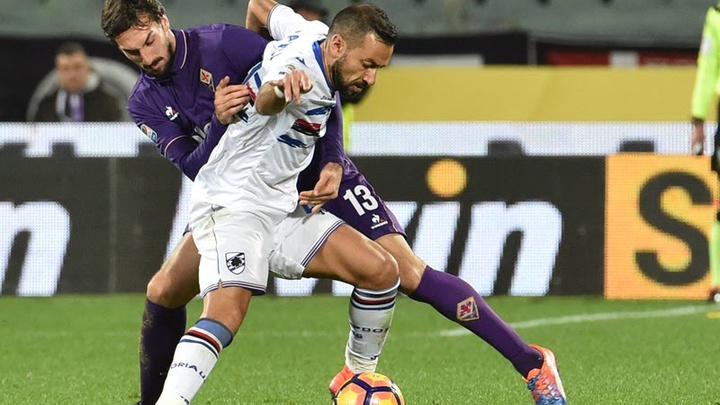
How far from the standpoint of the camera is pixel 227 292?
4883 mm

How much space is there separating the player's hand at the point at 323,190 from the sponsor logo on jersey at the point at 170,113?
1.91 feet

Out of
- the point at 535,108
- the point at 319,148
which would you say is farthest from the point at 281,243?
the point at 535,108

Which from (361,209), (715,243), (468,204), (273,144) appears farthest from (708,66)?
(273,144)

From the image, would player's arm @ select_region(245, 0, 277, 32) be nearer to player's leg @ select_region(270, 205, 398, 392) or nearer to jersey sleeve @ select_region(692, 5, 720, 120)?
player's leg @ select_region(270, 205, 398, 392)

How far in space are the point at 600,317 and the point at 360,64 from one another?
4571 mm

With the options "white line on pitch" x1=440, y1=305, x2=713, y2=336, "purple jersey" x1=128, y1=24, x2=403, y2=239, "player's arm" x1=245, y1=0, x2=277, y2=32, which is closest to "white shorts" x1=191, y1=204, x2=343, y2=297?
"purple jersey" x1=128, y1=24, x2=403, y2=239

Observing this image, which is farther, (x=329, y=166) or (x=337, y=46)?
(x=329, y=166)

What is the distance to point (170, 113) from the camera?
553cm

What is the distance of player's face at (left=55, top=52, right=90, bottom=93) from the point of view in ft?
39.9

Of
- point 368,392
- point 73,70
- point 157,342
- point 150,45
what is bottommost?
point 73,70

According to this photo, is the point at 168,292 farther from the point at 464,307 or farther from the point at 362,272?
the point at 464,307

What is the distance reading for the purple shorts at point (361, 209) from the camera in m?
5.79

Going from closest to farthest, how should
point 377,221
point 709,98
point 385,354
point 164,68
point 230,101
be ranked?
point 230,101
point 164,68
point 377,221
point 385,354
point 709,98

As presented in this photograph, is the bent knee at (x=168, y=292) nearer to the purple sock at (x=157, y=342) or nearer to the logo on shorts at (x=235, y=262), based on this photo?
the purple sock at (x=157, y=342)
